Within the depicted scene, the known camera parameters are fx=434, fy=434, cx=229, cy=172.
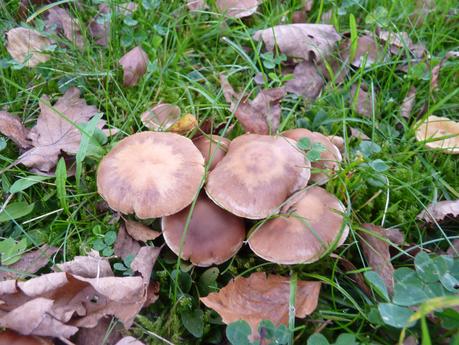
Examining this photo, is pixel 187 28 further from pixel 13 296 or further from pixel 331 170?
pixel 13 296

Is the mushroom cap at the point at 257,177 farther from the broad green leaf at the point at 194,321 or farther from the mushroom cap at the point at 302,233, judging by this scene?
the broad green leaf at the point at 194,321

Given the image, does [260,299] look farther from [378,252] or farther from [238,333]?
[378,252]

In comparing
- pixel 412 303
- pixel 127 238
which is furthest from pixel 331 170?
pixel 127 238

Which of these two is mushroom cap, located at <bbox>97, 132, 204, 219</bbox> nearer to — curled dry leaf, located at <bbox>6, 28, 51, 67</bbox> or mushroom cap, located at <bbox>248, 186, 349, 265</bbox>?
mushroom cap, located at <bbox>248, 186, 349, 265</bbox>

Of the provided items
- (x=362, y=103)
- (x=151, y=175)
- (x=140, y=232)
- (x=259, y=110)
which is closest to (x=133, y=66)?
(x=259, y=110)

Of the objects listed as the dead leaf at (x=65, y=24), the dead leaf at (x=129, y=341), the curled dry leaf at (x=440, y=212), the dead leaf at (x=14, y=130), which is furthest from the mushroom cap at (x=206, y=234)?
the dead leaf at (x=65, y=24)

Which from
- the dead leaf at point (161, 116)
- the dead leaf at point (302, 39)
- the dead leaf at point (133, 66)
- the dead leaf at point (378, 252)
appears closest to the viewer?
the dead leaf at point (378, 252)
